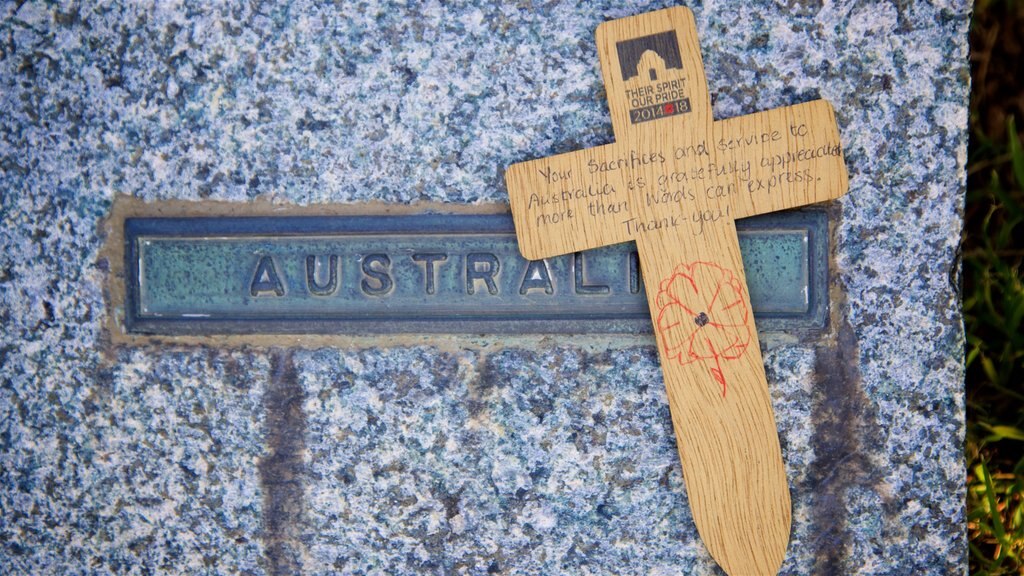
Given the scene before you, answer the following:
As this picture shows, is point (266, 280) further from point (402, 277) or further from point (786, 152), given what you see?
point (786, 152)

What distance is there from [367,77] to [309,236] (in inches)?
8.1

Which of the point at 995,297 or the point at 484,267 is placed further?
the point at 995,297

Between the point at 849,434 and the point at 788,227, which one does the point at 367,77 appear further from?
the point at 849,434

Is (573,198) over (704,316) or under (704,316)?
over

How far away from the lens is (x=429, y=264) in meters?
0.91

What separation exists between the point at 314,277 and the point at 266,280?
0.20 ft

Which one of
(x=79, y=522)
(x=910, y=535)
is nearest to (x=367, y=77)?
(x=79, y=522)

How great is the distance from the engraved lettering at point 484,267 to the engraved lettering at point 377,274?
100mm

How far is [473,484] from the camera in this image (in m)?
0.93

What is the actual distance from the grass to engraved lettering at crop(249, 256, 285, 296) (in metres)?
1.00

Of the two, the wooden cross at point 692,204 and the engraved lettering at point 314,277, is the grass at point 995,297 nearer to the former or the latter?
the wooden cross at point 692,204

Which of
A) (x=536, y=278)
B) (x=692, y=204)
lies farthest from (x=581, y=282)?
(x=692, y=204)

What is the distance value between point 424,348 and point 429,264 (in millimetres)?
105

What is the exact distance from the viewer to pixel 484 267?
90 cm
